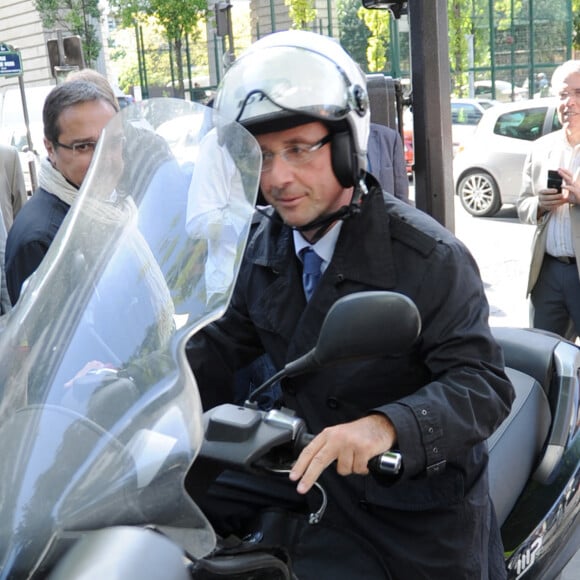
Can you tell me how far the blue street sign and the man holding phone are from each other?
982cm

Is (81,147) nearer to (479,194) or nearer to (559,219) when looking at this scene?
(559,219)

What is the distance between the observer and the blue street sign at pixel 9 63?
13.1 m

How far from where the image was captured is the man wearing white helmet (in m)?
1.91

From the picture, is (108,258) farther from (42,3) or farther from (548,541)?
(42,3)

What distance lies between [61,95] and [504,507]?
7.52 feet

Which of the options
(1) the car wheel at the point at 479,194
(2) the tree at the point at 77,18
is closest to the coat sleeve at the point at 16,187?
(1) the car wheel at the point at 479,194

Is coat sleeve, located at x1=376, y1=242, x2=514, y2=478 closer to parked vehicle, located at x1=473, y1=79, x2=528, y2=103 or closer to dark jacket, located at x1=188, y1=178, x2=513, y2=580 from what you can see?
dark jacket, located at x1=188, y1=178, x2=513, y2=580

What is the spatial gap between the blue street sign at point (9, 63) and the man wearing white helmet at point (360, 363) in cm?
1199

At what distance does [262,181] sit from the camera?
79.8 inches

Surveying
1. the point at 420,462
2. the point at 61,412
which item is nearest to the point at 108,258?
the point at 61,412

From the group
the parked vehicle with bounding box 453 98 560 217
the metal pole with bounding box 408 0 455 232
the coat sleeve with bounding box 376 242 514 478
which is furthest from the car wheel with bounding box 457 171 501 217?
the coat sleeve with bounding box 376 242 514 478

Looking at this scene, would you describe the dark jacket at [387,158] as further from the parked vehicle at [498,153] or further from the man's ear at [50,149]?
the parked vehicle at [498,153]

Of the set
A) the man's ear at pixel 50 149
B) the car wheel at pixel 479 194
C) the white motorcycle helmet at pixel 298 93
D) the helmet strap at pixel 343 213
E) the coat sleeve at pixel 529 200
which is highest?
the white motorcycle helmet at pixel 298 93

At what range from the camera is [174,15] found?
27.4 metres
